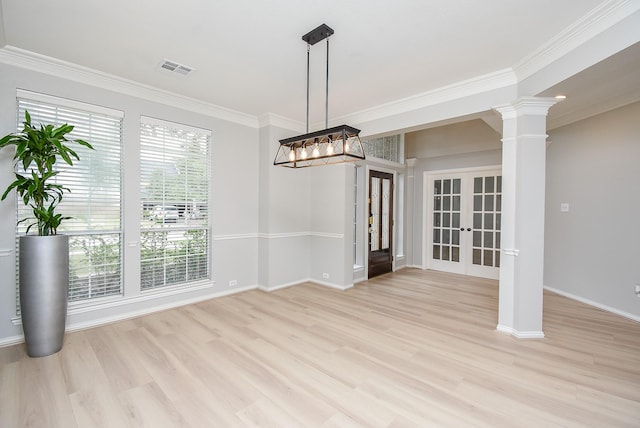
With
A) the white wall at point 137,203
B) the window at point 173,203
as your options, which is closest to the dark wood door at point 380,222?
the white wall at point 137,203

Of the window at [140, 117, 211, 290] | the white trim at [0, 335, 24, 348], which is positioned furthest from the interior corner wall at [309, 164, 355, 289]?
the white trim at [0, 335, 24, 348]

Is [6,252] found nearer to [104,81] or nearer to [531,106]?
[104,81]

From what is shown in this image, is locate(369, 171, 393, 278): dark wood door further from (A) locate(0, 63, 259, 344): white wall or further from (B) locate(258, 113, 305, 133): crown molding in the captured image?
(A) locate(0, 63, 259, 344): white wall

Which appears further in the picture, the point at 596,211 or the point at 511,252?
the point at 596,211

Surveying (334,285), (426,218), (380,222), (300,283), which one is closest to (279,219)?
(300,283)

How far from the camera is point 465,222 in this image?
6082mm

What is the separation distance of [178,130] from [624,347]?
18.4ft

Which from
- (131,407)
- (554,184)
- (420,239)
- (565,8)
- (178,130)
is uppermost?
(565,8)

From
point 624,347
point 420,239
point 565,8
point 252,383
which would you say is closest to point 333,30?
point 565,8

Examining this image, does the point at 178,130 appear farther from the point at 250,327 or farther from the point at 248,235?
the point at 250,327

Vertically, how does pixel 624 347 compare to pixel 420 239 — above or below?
below

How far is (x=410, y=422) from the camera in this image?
6.17ft

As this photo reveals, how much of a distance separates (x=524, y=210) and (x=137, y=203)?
4421 millimetres

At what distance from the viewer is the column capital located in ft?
9.74
